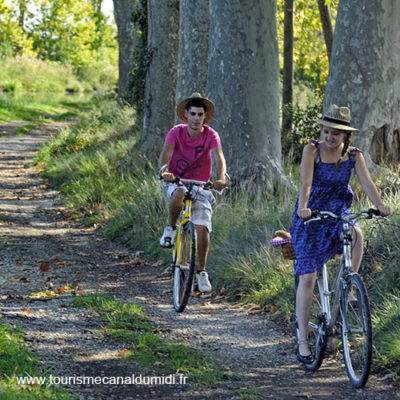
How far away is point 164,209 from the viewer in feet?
34.0

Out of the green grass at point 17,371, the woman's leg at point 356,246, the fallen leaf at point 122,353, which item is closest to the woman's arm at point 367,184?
the woman's leg at point 356,246

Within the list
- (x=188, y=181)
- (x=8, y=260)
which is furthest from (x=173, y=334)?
(x=8, y=260)

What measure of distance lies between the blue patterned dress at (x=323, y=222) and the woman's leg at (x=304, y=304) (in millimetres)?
60

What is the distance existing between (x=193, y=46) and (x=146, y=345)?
23.4 feet

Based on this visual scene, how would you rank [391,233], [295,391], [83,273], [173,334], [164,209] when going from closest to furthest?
[295,391]
[173,334]
[391,233]
[83,273]
[164,209]

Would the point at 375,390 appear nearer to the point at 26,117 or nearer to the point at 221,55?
the point at 221,55

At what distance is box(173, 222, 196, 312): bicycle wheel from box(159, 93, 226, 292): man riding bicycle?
102mm

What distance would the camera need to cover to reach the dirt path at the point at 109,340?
5.30 metres

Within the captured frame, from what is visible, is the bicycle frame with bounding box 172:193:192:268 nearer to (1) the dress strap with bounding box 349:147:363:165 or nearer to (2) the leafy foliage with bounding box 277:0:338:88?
(1) the dress strap with bounding box 349:147:363:165

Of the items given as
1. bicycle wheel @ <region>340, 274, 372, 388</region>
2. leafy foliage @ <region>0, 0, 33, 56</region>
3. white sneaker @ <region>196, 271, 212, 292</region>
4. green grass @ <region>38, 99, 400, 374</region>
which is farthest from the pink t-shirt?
leafy foliage @ <region>0, 0, 33, 56</region>

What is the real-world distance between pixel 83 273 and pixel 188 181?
8.37 ft

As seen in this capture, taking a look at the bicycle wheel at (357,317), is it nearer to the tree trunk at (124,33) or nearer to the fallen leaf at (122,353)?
the fallen leaf at (122,353)

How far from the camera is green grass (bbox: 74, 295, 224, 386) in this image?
552cm

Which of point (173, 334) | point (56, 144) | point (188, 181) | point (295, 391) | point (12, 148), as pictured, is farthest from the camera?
point (12, 148)
